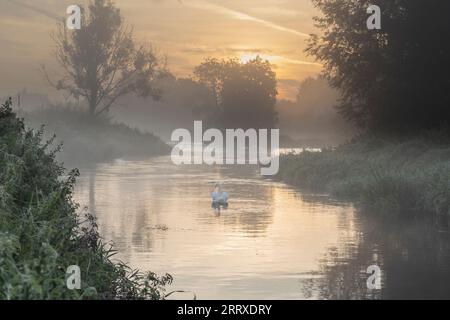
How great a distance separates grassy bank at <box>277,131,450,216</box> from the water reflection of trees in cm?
266

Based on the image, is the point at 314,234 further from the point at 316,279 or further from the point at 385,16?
the point at 385,16

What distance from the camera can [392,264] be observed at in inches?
741

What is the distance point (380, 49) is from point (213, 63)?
A: 92.9 meters

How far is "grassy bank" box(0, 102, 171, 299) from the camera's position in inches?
388

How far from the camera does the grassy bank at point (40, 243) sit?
984 centimetres

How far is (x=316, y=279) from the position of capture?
16.8 metres

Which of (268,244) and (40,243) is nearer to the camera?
(40,243)

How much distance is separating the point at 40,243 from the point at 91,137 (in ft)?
208
